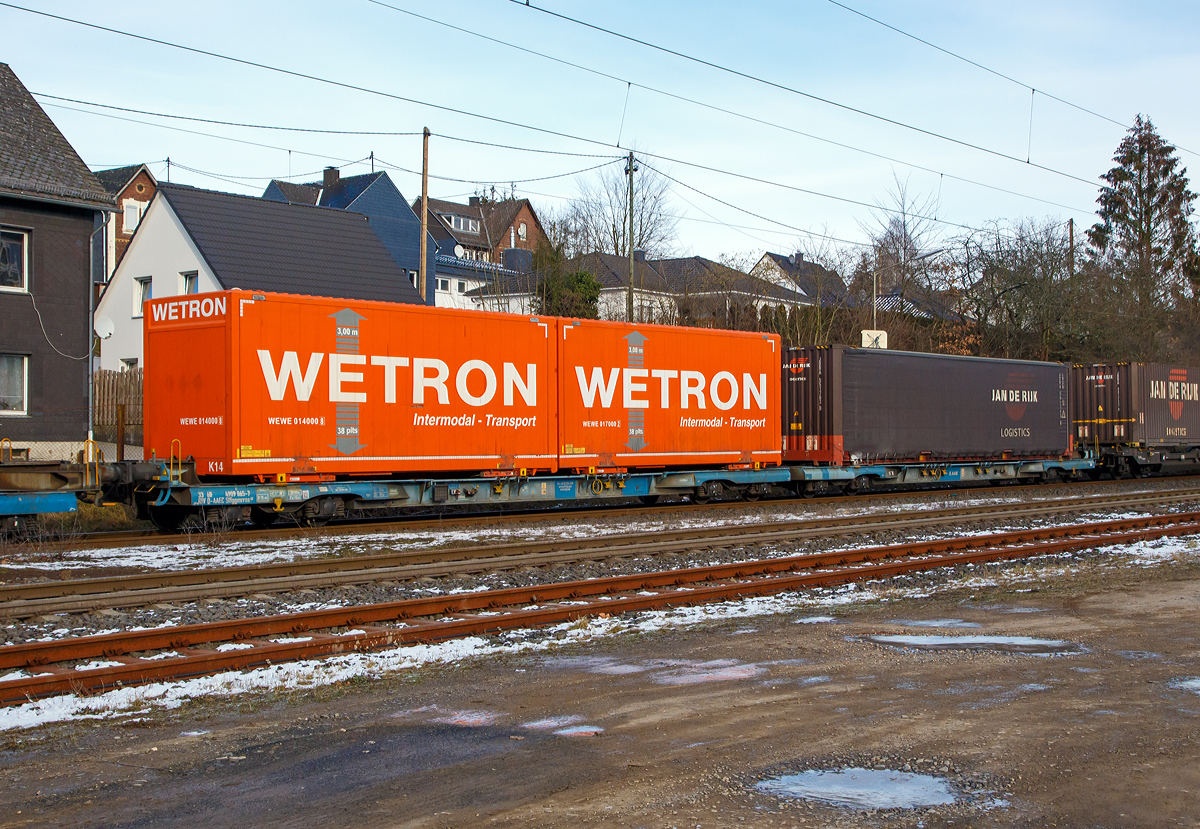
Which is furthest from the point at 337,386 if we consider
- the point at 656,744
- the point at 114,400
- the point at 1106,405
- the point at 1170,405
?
the point at 1170,405

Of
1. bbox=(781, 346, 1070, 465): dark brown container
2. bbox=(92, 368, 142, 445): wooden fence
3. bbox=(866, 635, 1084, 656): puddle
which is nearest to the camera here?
bbox=(866, 635, 1084, 656): puddle

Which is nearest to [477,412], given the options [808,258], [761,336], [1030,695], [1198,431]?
[761,336]

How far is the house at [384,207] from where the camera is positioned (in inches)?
2454

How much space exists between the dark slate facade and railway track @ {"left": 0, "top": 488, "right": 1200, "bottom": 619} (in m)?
19.0

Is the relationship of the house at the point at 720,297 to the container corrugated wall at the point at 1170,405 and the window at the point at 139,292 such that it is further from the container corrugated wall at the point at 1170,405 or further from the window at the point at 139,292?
the window at the point at 139,292

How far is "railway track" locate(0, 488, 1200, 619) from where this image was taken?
920cm

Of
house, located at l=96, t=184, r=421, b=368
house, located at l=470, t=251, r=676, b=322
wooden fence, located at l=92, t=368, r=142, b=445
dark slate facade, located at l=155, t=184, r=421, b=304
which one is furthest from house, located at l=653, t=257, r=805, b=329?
wooden fence, located at l=92, t=368, r=142, b=445

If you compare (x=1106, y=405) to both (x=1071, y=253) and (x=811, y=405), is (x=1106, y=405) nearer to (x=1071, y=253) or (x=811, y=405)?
(x=811, y=405)

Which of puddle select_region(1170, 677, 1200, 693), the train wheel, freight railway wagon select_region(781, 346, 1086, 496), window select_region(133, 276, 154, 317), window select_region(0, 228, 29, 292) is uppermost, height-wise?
window select_region(133, 276, 154, 317)

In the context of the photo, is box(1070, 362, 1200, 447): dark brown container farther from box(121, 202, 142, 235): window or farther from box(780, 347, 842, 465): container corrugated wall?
box(121, 202, 142, 235): window

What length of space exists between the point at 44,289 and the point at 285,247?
10846 mm

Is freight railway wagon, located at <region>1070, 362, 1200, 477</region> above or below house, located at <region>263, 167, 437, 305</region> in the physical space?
below

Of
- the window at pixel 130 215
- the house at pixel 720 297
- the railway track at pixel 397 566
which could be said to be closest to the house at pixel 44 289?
the railway track at pixel 397 566

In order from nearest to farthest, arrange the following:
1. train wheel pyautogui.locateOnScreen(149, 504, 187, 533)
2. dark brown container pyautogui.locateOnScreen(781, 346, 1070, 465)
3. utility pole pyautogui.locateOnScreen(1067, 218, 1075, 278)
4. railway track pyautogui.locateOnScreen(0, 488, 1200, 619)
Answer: railway track pyautogui.locateOnScreen(0, 488, 1200, 619), train wheel pyautogui.locateOnScreen(149, 504, 187, 533), dark brown container pyautogui.locateOnScreen(781, 346, 1070, 465), utility pole pyautogui.locateOnScreen(1067, 218, 1075, 278)
